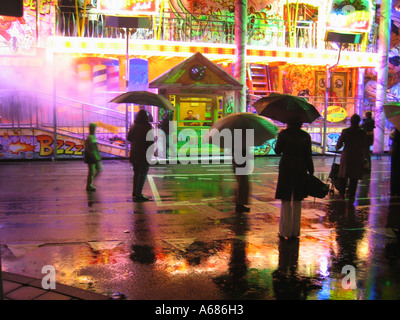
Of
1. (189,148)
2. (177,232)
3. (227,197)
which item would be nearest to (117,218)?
(177,232)

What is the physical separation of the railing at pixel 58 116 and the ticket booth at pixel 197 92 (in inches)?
80.9

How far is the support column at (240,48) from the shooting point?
1659 cm

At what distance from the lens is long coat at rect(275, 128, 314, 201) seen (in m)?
6.23

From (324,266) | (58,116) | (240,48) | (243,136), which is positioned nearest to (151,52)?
(240,48)

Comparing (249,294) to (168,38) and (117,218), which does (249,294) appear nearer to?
(117,218)

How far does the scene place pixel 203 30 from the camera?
63.9 feet

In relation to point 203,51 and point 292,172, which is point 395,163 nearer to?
point 292,172

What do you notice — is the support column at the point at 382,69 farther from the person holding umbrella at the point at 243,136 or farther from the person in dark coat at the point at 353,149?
the person holding umbrella at the point at 243,136

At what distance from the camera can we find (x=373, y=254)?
18.9 feet

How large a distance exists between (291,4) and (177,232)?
18.2 meters

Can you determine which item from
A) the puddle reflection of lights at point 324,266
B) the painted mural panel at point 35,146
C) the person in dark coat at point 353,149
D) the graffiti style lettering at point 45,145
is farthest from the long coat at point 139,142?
the graffiti style lettering at point 45,145

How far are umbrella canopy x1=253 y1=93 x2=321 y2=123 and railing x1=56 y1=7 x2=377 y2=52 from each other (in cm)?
1181

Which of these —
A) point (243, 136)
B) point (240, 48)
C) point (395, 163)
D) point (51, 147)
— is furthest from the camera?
point (240, 48)

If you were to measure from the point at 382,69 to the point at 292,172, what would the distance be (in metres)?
15.5
